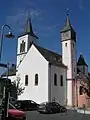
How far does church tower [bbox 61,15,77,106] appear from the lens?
159ft

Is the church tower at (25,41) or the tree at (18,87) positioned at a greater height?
the church tower at (25,41)

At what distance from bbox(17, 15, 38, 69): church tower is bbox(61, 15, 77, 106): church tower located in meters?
11.7

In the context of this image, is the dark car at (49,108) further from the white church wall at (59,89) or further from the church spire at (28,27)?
the church spire at (28,27)

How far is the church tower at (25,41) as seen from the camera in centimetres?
5988

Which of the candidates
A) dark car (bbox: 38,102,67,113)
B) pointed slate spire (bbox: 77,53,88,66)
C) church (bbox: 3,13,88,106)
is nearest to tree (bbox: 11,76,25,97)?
church (bbox: 3,13,88,106)

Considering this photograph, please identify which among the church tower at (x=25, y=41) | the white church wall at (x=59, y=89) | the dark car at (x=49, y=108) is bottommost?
the dark car at (x=49, y=108)

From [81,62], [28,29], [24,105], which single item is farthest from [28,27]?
[24,105]

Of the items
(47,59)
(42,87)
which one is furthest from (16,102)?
(47,59)

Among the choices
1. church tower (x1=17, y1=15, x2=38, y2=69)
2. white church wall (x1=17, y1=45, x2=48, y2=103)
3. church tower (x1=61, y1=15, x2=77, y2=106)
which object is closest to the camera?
white church wall (x1=17, y1=45, x2=48, y2=103)

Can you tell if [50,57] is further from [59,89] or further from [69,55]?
[59,89]

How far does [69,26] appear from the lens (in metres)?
53.1

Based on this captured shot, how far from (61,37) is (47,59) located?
29.3 feet

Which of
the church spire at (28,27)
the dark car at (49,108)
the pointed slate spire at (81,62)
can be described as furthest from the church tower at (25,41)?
the dark car at (49,108)

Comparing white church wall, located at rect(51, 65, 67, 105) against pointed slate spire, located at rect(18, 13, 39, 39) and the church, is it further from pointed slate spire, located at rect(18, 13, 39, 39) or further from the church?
pointed slate spire, located at rect(18, 13, 39, 39)
